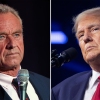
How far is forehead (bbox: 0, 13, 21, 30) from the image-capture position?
3.38m

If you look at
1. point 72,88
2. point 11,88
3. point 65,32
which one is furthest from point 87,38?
point 11,88

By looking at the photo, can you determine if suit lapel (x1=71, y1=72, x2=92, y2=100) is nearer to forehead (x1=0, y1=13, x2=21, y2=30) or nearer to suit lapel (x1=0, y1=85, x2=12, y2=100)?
suit lapel (x1=0, y1=85, x2=12, y2=100)

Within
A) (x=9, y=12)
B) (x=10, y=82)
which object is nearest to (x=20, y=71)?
(x=10, y=82)

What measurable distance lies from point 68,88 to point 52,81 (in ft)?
A: 0.67

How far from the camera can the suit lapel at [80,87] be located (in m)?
3.35

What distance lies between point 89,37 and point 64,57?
0.38 metres

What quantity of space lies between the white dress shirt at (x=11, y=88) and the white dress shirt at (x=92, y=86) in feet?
1.87

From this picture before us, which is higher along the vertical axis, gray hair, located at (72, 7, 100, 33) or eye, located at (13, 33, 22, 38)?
gray hair, located at (72, 7, 100, 33)

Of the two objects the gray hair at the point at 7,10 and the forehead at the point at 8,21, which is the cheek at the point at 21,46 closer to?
the forehead at the point at 8,21

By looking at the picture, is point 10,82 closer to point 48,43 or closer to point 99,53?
point 48,43

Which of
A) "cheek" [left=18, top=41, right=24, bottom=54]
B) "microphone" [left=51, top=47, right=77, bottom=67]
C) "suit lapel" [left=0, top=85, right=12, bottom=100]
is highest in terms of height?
"cheek" [left=18, top=41, right=24, bottom=54]

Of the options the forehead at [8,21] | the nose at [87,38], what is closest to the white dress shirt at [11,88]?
the forehead at [8,21]

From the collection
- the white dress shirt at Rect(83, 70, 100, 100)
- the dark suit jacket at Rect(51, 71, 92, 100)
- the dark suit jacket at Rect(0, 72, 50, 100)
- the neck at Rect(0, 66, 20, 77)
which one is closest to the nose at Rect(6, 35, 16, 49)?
the neck at Rect(0, 66, 20, 77)

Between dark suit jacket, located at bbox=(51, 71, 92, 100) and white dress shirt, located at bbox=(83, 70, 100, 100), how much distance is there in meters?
0.04
